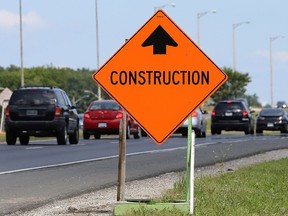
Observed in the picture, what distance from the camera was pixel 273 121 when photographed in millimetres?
59594

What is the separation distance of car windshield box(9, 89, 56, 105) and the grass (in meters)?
16.9

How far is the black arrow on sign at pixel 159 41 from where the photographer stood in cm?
1206

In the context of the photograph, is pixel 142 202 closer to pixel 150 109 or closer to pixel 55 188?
pixel 150 109

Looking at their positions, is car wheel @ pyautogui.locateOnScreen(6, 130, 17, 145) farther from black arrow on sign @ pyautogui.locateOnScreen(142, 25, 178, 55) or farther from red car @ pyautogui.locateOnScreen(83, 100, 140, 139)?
black arrow on sign @ pyautogui.locateOnScreen(142, 25, 178, 55)

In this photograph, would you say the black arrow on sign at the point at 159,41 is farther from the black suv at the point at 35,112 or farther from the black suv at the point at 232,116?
the black suv at the point at 232,116

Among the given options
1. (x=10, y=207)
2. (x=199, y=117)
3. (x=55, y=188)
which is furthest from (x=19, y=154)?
(x=199, y=117)

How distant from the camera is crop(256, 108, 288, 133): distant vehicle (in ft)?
194

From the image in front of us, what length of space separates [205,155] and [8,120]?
982cm

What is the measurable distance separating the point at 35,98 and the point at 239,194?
22.0 meters

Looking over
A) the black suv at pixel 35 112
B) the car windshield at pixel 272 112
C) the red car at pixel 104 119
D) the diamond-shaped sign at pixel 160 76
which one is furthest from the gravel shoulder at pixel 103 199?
the car windshield at pixel 272 112

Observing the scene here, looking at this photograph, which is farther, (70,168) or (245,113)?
(245,113)

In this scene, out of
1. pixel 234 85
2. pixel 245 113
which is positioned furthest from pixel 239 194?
pixel 234 85

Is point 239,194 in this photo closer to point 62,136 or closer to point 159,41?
point 159,41

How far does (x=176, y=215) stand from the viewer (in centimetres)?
1188
